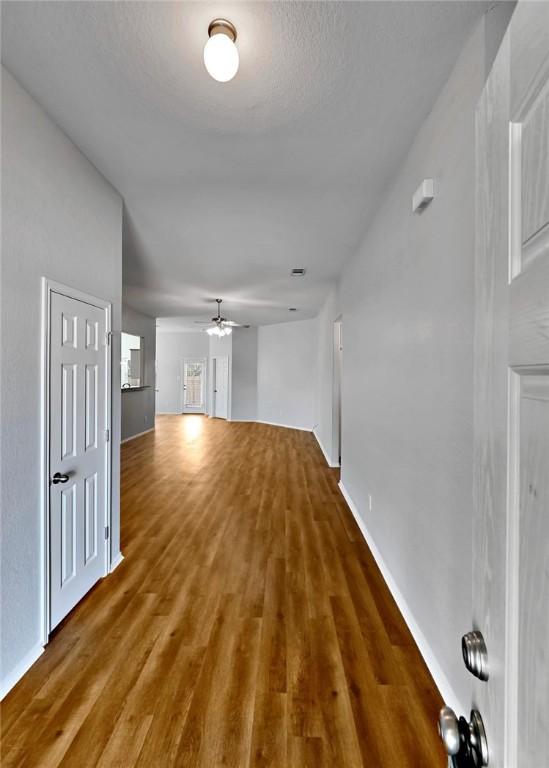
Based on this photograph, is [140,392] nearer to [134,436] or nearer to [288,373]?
[134,436]

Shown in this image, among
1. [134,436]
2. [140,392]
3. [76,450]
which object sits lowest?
[134,436]

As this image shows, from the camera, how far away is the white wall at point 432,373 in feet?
4.66

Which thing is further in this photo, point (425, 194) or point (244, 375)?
point (244, 375)

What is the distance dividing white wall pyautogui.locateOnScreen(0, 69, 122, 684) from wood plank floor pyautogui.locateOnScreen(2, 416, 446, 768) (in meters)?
0.39

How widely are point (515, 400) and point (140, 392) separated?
825 cm

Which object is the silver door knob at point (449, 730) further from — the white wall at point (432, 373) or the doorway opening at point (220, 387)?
the doorway opening at point (220, 387)

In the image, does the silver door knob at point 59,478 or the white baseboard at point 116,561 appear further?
the white baseboard at point 116,561

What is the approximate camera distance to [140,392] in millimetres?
8031

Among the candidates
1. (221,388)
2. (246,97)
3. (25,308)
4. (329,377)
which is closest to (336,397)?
(329,377)

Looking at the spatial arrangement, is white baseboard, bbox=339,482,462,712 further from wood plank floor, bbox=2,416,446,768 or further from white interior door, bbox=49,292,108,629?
white interior door, bbox=49,292,108,629

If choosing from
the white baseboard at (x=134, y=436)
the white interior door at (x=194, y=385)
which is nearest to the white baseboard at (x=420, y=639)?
the white baseboard at (x=134, y=436)

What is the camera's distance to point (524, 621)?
48cm

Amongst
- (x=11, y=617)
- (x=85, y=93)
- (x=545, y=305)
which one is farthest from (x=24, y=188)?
(x=545, y=305)

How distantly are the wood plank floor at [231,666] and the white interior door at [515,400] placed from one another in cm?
123
